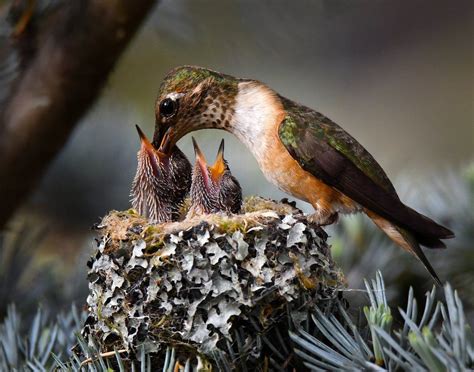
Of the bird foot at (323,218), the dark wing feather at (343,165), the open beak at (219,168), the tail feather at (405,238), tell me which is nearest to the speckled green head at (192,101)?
the open beak at (219,168)

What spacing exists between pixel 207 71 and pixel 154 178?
37 cm

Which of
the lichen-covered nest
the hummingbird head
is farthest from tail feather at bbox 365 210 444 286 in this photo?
the hummingbird head

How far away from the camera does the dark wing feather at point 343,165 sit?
205cm

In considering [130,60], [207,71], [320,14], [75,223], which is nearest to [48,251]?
[75,223]

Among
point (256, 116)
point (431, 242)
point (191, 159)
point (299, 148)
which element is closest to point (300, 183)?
point (299, 148)

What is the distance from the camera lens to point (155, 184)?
2.53m

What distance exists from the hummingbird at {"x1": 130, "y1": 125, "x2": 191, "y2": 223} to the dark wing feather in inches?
19.6

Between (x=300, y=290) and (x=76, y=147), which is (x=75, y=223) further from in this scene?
(x=300, y=290)

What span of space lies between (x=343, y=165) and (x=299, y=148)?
0.42 feet

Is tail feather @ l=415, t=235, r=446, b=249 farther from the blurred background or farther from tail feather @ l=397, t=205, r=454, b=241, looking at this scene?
the blurred background

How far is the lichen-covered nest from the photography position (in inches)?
65.7

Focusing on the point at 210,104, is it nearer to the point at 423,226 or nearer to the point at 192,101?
the point at 192,101

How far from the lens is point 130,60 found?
3.65m

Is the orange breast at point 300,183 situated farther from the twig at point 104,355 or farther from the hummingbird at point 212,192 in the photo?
the twig at point 104,355
